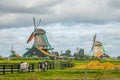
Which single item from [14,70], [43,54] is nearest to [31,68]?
[14,70]

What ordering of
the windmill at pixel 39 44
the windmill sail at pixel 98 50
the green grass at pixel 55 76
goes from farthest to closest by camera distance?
1. the windmill sail at pixel 98 50
2. the windmill at pixel 39 44
3. the green grass at pixel 55 76

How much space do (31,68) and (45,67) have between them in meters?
2.06

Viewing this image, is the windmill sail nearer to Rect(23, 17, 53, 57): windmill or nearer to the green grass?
Rect(23, 17, 53, 57): windmill

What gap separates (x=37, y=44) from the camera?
463 ft

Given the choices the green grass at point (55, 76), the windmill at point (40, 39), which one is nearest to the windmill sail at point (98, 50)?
the windmill at point (40, 39)

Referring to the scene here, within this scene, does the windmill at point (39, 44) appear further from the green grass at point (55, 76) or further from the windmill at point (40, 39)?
the green grass at point (55, 76)

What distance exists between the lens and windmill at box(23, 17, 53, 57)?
439ft

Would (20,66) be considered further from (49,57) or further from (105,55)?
(105,55)

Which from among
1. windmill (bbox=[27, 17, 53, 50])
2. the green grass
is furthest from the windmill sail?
the green grass

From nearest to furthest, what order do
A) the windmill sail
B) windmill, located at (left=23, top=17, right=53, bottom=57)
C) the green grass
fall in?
the green grass < windmill, located at (left=23, top=17, right=53, bottom=57) < the windmill sail

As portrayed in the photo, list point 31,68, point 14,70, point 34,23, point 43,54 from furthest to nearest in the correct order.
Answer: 1. point 34,23
2. point 43,54
3. point 31,68
4. point 14,70

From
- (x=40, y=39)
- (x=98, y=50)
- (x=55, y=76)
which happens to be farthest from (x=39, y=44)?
(x=55, y=76)

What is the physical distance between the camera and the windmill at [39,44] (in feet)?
439

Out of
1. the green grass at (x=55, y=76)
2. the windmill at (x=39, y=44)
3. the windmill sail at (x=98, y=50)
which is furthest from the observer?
the windmill sail at (x=98, y=50)
